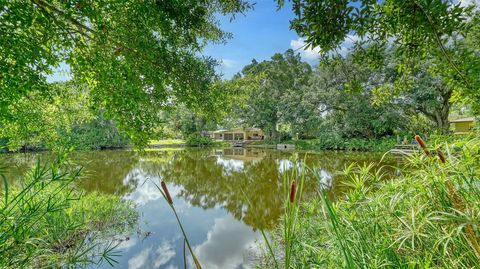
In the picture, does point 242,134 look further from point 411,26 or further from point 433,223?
point 433,223

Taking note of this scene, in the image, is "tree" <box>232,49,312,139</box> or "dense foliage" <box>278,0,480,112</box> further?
"tree" <box>232,49,312,139</box>

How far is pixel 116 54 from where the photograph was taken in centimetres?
337

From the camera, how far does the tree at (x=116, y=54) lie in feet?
7.87

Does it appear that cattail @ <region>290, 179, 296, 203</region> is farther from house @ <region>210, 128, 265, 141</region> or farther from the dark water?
house @ <region>210, 128, 265, 141</region>

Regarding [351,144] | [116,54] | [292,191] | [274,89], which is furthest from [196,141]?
[292,191]

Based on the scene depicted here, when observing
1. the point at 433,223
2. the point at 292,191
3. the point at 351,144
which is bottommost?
the point at 351,144

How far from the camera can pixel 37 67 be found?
2.78 meters

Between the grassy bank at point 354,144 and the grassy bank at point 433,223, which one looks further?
the grassy bank at point 354,144

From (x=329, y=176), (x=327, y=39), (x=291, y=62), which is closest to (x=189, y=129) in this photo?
(x=291, y=62)

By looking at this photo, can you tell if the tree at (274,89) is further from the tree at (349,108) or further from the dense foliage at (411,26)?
the dense foliage at (411,26)

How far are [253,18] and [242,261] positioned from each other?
4383 millimetres

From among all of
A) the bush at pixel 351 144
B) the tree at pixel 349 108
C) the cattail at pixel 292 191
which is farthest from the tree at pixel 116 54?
the bush at pixel 351 144

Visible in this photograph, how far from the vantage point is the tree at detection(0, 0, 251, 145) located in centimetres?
240

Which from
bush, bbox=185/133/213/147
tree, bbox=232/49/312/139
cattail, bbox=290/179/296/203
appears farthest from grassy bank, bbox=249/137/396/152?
cattail, bbox=290/179/296/203
